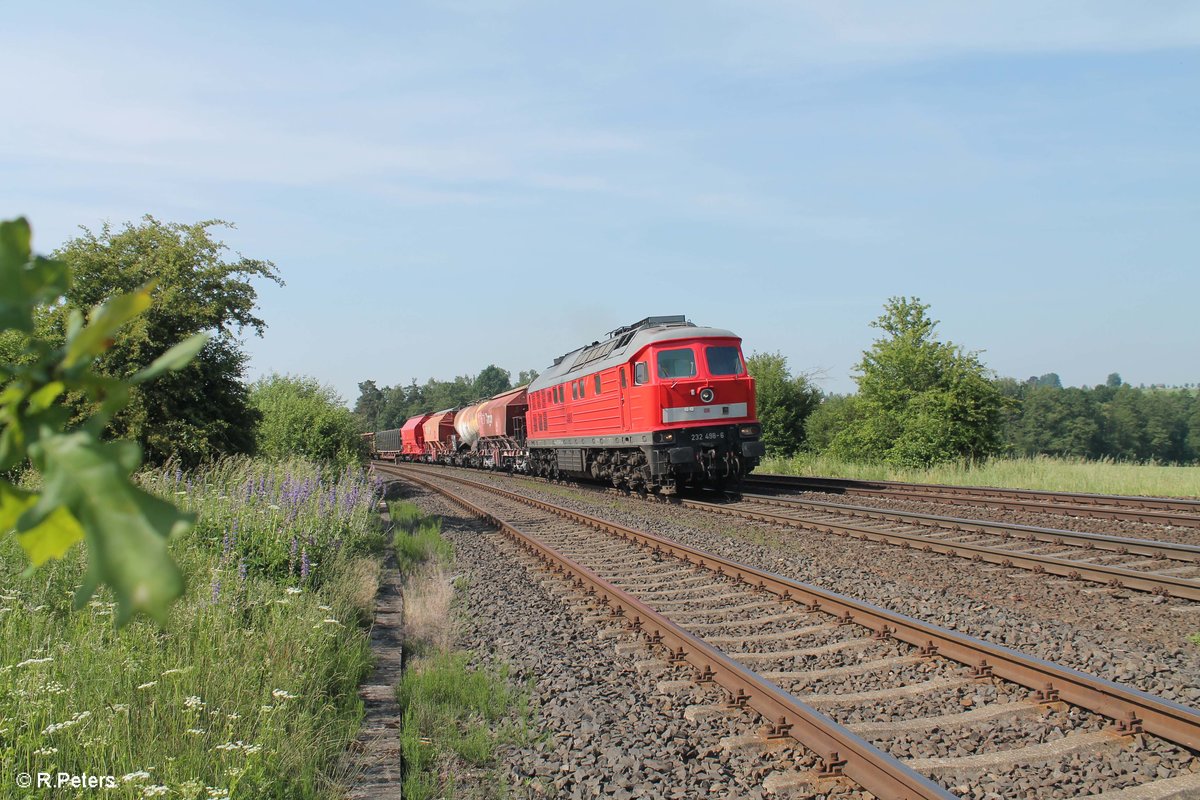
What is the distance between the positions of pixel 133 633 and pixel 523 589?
16.3 ft

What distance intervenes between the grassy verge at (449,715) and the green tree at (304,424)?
49.7 ft

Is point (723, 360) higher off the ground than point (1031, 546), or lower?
higher

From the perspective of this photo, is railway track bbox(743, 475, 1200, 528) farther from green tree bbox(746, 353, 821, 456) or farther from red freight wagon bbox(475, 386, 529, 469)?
green tree bbox(746, 353, 821, 456)

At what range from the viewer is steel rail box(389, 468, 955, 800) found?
4.11 metres

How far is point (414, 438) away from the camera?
181 feet

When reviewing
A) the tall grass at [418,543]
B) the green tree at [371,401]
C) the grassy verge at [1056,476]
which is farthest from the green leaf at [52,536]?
the green tree at [371,401]

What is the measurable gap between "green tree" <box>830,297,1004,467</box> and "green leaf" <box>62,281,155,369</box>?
2737 cm

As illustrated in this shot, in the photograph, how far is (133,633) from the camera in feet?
16.7

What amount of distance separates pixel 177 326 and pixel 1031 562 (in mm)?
12323

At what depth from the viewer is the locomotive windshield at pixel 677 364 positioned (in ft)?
57.5

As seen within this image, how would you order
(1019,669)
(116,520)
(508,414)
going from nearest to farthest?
(116,520)
(1019,669)
(508,414)

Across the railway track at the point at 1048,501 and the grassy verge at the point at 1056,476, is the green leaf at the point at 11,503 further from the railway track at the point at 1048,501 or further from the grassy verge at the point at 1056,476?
the grassy verge at the point at 1056,476

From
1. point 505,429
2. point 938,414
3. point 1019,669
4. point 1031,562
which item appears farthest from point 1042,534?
point 505,429

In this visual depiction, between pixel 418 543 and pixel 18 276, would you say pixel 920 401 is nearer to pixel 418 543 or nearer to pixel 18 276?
pixel 418 543
